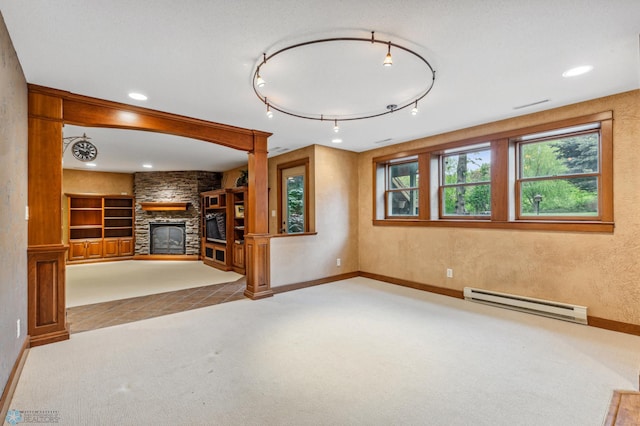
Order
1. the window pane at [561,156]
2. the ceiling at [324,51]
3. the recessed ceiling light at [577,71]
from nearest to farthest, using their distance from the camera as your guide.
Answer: the ceiling at [324,51], the recessed ceiling light at [577,71], the window pane at [561,156]

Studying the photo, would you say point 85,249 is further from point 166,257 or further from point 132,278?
point 132,278

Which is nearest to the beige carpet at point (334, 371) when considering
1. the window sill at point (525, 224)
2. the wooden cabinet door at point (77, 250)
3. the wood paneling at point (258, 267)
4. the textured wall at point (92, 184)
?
the wood paneling at point (258, 267)

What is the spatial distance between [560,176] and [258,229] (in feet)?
13.5

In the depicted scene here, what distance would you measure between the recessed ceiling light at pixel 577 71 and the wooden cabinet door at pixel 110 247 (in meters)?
10.2

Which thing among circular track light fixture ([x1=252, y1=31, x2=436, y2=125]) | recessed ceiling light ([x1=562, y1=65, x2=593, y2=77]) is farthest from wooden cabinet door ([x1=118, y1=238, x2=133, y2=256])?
recessed ceiling light ([x1=562, y1=65, x2=593, y2=77])

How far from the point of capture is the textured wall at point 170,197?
8766 millimetres

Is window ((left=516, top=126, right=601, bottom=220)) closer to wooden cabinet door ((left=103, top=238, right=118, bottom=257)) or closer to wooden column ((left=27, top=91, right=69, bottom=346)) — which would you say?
wooden column ((left=27, top=91, right=69, bottom=346))

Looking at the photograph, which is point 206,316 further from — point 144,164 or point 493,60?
point 144,164

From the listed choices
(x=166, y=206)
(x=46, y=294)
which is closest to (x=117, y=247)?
(x=166, y=206)

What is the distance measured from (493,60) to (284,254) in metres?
3.83

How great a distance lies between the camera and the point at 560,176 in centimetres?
377

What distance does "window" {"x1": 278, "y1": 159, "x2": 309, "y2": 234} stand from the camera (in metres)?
6.16

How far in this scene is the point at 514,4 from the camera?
1853 millimetres

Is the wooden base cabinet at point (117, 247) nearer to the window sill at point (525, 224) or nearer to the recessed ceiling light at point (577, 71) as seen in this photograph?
the window sill at point (525, 224)
